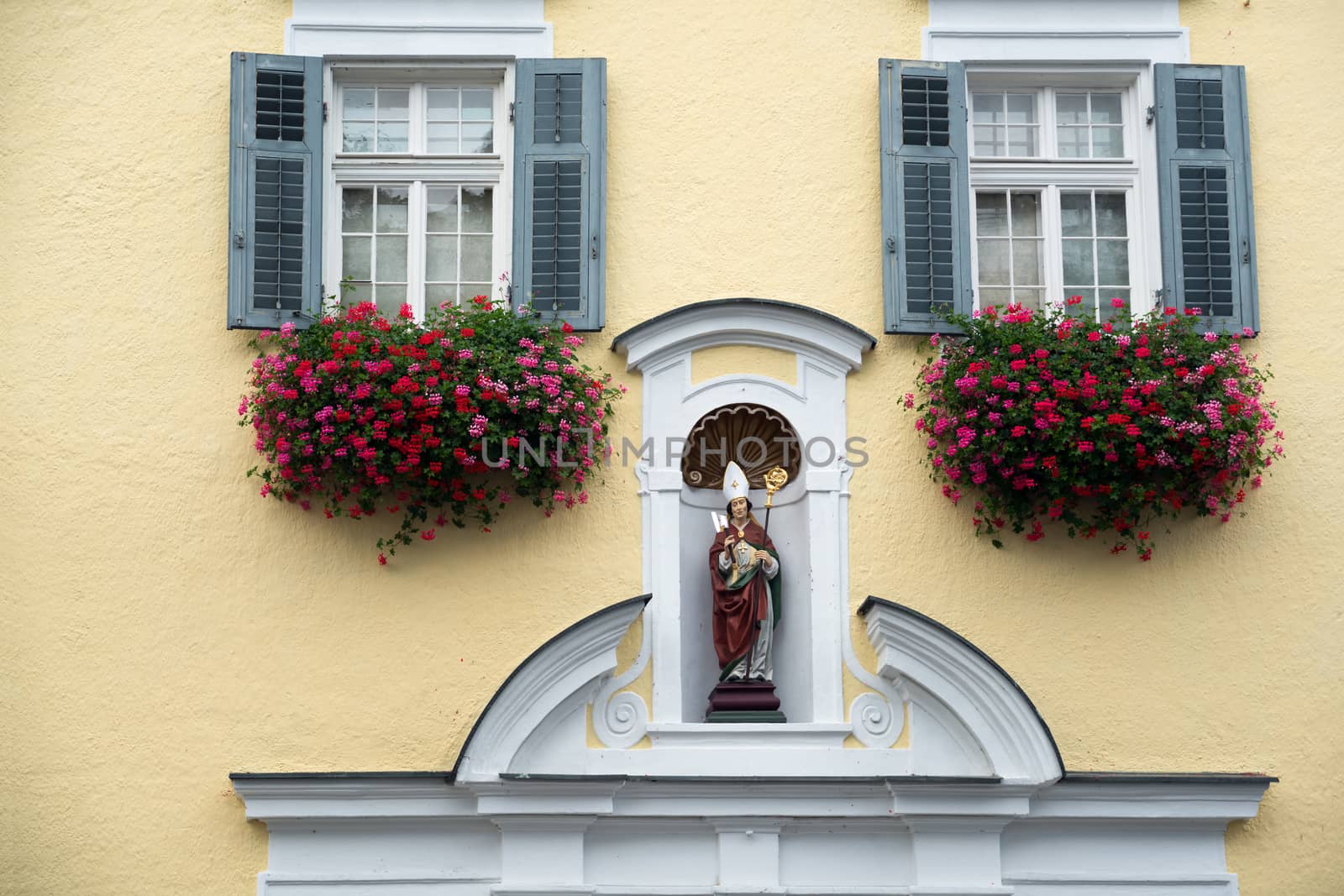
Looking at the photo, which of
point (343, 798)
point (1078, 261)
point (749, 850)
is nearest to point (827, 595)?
point (749, 850)

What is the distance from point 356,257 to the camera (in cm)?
923

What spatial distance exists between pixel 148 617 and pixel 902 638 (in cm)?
349

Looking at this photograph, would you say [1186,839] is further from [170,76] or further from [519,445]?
[170,76]

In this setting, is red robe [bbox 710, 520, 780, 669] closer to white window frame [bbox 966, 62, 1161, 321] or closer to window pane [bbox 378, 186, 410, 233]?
white window frame [bbox 966, 62, 1161, 321]

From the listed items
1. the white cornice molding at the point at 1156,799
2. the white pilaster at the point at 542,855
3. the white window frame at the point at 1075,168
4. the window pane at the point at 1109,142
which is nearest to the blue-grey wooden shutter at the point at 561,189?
the white window frame at the point at 1075,168

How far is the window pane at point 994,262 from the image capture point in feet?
30.7

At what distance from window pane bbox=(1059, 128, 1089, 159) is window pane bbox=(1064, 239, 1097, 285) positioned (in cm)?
47

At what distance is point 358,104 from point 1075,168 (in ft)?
12.0

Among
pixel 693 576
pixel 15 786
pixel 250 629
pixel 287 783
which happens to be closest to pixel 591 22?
pixel 693 576

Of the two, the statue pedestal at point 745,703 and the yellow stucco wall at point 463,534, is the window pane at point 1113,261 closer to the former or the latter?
the yellow stucco wall at point 463,534

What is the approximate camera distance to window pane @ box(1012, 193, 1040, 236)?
9.42 m

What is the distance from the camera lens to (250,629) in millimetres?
8578

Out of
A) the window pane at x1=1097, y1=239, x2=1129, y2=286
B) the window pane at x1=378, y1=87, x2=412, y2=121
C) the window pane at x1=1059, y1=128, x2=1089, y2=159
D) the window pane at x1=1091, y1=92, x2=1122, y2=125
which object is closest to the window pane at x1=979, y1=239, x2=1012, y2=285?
the window pane at x1=1097, y1=239, x2=1129, y2=286

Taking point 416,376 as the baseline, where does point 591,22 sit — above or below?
above
